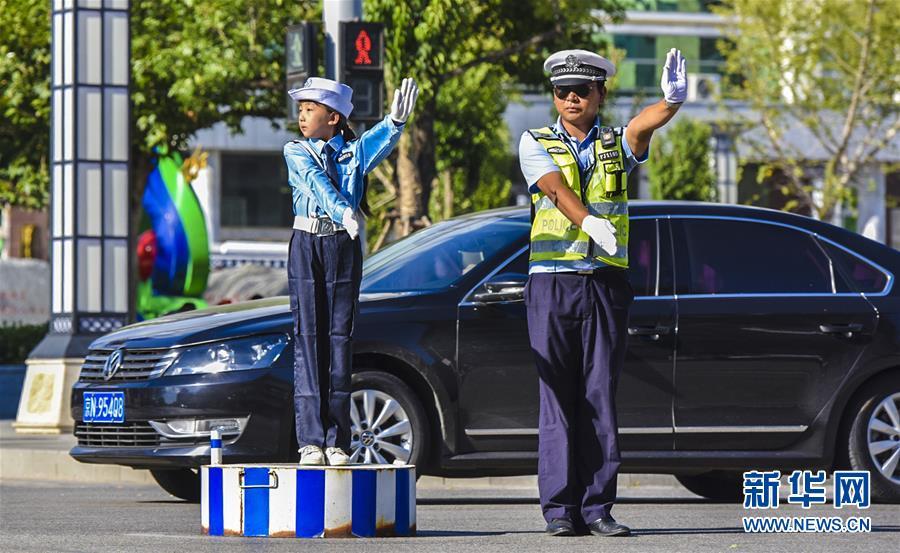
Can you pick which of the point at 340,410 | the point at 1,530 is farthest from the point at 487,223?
the point at 1,530

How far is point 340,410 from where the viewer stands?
7785mm

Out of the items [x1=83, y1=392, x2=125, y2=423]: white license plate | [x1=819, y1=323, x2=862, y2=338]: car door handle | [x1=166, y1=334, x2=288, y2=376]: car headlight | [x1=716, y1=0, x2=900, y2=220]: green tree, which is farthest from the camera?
[x1=716, y1=0, x2=900, y2=220]: green tree

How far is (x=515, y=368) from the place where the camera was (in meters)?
9.62

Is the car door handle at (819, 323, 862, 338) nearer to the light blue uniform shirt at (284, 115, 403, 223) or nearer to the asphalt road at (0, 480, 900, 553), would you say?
the asphalt road at (0, 480, 900, 553)

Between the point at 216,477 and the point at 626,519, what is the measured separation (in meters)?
2.18

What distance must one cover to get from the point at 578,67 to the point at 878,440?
348 centimetres

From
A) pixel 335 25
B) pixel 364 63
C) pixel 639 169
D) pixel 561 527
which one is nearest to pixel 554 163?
pixel 561 527

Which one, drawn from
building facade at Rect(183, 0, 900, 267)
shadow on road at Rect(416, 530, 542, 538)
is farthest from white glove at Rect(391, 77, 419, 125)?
building facade at Rect(183, 0, 900, 267)

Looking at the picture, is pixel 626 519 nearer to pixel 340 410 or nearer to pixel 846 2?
pixel 340 410

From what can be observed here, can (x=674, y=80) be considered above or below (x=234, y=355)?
above

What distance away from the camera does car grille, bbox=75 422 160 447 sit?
31.5 feet

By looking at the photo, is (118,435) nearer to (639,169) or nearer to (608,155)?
(608,155)

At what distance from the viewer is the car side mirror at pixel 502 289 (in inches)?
Result: 376

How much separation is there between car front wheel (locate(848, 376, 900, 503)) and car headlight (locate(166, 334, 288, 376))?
9.60ft
